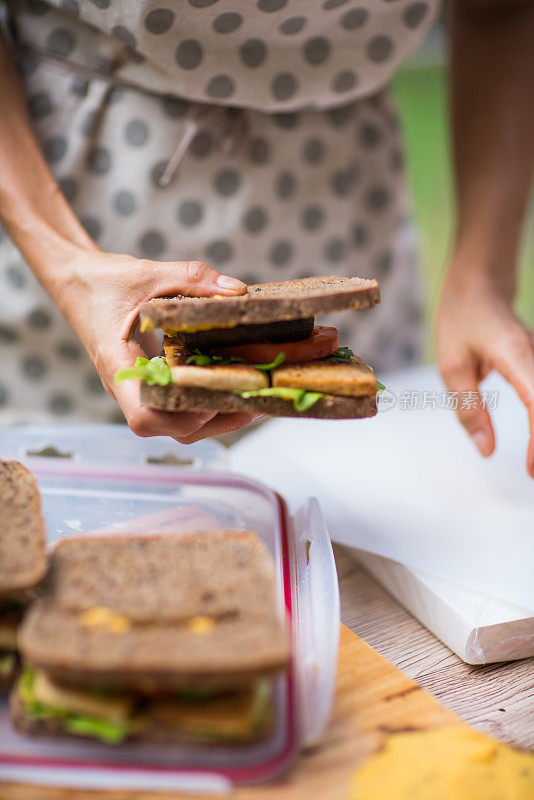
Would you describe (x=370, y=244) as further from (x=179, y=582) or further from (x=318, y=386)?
(x=179, y=582)

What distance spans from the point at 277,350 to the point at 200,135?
1.04 meters

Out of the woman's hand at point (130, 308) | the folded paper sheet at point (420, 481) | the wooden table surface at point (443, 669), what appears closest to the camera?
the wooden table surface at point (443, 669)

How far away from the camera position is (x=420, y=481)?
Result: 7.18ft

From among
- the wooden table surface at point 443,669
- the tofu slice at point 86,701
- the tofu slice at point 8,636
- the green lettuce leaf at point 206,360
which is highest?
the green lettuce leaf at point 206,360

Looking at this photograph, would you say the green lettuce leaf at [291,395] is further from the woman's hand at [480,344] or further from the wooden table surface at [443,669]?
the woman's hand at [480,344]

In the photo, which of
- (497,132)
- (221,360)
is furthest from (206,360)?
(497,132)

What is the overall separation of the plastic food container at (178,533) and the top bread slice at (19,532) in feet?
0.35

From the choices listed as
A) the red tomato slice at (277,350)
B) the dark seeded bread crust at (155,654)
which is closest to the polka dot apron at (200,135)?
the red tomato slice at (277,350)

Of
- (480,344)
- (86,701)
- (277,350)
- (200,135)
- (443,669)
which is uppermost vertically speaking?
(200,135)

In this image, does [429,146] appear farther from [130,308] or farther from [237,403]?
[237,403]

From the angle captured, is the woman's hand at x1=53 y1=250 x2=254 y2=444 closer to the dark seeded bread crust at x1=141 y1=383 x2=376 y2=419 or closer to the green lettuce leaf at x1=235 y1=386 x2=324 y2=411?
the dark seeded bread crust at x1=141 y1=383 x2=376 y2=419

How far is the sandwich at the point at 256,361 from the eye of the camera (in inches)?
59.2

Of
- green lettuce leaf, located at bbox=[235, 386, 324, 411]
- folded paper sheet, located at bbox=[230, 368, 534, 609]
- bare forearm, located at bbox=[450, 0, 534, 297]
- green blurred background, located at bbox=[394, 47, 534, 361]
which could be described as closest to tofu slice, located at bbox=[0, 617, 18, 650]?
green lettuce leaf, located at bbox=[235, 386, 324, 411]

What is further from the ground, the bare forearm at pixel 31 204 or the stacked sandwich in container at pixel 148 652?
the bare forearm at pixel 31 204
